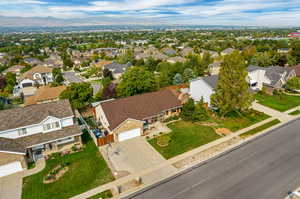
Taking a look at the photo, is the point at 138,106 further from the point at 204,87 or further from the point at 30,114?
the point at 30,114

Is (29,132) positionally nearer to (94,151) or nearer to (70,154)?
(70,154)

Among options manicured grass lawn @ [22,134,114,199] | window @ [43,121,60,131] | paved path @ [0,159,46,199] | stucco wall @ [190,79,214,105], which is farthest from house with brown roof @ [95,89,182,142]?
paved path @ [0,159,46,199]

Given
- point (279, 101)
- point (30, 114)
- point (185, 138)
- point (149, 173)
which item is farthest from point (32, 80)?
point (279, 101)

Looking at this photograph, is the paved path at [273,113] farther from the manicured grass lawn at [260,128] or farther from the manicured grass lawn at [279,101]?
the manicured grass lawn at [260,128]

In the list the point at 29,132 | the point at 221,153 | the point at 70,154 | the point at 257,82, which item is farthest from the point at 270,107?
the point at 29,132

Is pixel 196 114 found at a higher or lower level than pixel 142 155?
higher
